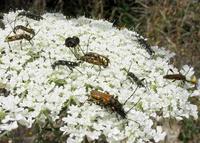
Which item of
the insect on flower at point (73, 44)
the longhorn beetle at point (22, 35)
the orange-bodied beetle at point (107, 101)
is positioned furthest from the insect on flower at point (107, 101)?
the longhorn beetle at point (22, 35)

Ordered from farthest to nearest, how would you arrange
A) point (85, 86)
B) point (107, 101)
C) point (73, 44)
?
point (73, 44), point (85, 86), point (107, 101)

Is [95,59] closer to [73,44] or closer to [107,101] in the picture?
[73,44]

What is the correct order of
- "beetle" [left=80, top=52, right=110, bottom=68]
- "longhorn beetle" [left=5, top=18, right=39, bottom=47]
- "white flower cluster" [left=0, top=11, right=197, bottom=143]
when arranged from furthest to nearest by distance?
"longhorn beetle" [left=5, top=18, right=39, bottom=47]
"beetle" [left=80, top=52, right=110, bottom=68]
"white flower cluster" [left=0, top=11, right=197, bottom=143]

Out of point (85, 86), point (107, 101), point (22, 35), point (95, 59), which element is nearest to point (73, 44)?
Answer: point (95, 59)

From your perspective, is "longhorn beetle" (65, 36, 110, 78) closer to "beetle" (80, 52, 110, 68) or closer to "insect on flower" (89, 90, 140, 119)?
"beetle" (80, 52, 110, 68)

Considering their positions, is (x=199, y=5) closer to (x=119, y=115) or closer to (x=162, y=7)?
(x=162, y=7)

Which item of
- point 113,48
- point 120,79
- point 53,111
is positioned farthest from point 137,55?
point 53,111

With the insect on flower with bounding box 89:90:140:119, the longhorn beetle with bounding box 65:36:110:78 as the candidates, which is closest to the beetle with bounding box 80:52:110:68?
the longhorn beetle with bounding box 65:36:110:78

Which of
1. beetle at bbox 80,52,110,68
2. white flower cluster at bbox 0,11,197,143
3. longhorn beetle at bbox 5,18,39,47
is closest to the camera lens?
white flower cluster at bbox 0,11,197,143
